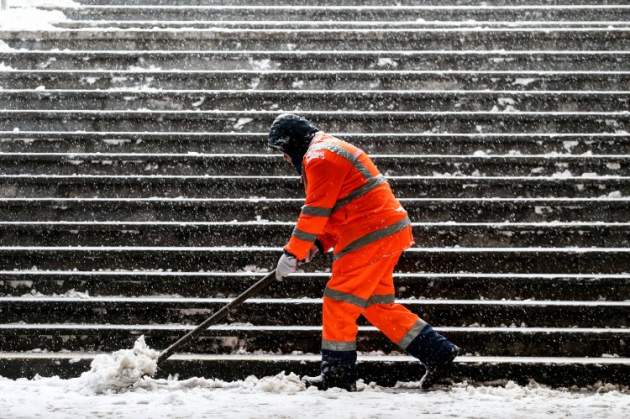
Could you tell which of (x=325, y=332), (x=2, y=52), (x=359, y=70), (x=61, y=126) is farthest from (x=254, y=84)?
(x=325, y=332)

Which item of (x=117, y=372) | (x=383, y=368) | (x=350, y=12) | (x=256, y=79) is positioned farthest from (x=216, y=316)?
(x=350, y=12)

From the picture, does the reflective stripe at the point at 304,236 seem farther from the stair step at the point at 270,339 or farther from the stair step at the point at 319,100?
the stair step at the point at 319,100

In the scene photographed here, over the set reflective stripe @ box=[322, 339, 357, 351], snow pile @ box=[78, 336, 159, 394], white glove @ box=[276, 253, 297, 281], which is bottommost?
snow pile @ box=[78, 336, 159, 394]

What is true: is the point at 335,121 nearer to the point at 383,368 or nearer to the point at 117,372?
the point at 383,368

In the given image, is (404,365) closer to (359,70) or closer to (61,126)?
(359,70)

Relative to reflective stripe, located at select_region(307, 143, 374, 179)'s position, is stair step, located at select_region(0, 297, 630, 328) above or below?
below

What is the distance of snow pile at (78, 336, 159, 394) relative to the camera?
157 inches

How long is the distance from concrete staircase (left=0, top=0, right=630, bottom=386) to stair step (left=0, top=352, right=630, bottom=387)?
0.01 metres

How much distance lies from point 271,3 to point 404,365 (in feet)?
19.1

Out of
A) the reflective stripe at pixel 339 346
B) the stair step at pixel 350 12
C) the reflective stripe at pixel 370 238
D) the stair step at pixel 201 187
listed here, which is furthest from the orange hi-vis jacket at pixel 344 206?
the stair step at pixel 350 12

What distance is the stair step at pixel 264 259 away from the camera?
5.09 metres

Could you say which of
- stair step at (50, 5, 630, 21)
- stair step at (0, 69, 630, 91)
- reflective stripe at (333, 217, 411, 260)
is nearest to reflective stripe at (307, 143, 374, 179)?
reflective stripe at (333, 217, 411, 260)

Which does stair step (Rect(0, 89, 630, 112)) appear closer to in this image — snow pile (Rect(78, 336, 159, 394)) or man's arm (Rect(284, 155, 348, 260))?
man's arm (Rect(284, 155, 348, 260))

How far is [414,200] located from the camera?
546 cm
